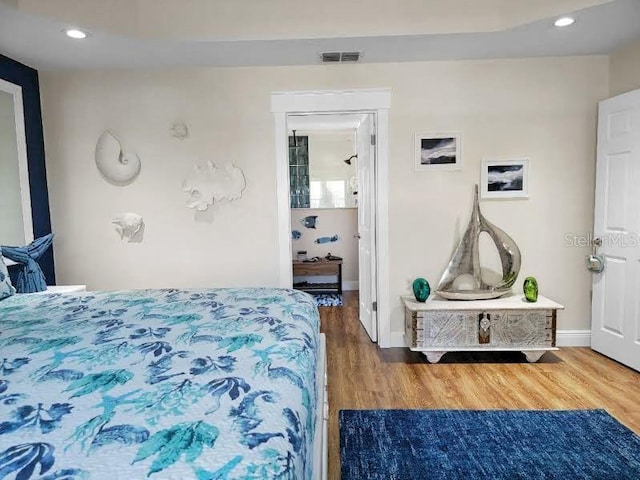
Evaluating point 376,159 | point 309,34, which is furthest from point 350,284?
point 309,34

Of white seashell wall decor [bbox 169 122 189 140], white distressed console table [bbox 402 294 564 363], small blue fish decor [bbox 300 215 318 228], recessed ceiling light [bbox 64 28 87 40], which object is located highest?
recessed ceiling light [bbox 64 28 87 40]

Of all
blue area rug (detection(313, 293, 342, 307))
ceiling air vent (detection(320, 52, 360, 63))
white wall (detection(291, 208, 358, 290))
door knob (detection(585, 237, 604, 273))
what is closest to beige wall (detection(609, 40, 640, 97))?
door knob (detection(585, 237, 604, 273))

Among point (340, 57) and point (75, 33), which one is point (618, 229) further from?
point (75, 33)

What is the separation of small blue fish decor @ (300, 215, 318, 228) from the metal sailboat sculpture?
2.77 m

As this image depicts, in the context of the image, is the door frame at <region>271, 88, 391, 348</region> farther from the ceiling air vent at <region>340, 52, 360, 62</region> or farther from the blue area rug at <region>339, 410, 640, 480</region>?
the blue area rug at <region>339, 410, 640, 480</region>

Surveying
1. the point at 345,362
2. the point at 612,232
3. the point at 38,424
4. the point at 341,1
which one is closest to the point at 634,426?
the point at 612,232

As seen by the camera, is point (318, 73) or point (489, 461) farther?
point (318, 73)

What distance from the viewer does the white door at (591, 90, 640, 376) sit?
2797mm

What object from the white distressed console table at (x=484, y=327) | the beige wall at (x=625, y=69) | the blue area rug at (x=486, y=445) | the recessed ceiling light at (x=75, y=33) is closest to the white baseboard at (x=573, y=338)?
the white distressed console table at (x=484, y=327)

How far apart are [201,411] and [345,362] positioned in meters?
2.28

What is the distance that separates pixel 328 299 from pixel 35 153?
11.2ft

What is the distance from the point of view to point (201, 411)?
922 millimetres

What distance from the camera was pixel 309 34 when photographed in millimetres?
2592

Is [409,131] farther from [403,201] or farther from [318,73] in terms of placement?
[318,73]
